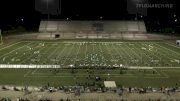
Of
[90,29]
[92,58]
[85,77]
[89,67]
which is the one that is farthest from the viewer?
[90,29]

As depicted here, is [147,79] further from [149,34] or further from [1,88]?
[149,34]

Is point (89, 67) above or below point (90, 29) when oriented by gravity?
above

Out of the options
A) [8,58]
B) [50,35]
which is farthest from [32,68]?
[50,35]

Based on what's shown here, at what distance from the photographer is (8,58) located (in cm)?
4081

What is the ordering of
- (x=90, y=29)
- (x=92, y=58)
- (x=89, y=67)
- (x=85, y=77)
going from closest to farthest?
1. (x=85, y=77)
2. (x=89, y=67)
3. (x=92, y=58)
4. (x=90, y=29)

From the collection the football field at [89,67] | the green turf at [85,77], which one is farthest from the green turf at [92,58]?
the green turf at [85,77]

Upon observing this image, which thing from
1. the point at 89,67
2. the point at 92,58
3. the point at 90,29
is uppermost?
the point at 89,67

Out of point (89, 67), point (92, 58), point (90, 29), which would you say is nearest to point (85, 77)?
point (89, 67)

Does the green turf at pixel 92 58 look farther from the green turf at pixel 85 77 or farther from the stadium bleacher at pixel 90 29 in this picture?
the stadium bleacher at pixel 90 29

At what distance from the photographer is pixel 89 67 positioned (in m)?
34.7

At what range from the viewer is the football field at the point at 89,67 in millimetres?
29578

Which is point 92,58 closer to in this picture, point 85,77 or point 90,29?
point 85,77

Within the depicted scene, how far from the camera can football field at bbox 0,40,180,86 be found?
2958cm

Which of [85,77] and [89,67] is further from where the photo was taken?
[89,67]
